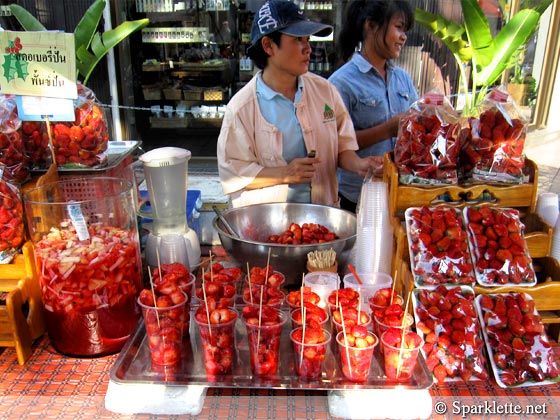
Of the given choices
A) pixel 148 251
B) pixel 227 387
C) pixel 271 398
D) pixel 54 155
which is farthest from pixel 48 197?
pixel 271 398

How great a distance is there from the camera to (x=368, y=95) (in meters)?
2.69

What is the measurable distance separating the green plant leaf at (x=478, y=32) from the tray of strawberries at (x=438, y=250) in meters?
2.67

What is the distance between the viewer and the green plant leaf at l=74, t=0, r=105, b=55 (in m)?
3.43

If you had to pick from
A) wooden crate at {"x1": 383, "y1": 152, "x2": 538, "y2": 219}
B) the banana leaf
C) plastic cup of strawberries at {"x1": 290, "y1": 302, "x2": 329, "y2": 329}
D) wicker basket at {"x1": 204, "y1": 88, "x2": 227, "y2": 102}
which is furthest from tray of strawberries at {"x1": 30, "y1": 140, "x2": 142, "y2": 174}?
wicker basket at {"x1": 204, "y1": 88, "x2": 227, "y2": 102}

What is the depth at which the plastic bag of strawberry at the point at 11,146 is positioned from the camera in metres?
1.56

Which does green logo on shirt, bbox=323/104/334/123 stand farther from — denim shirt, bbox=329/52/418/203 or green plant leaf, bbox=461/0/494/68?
green plant leaf, bbox=461/0/494/68

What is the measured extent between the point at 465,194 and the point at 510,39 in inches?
105

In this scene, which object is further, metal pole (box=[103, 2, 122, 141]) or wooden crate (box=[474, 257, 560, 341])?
metal pole (box=[103, 2, 122, 141])

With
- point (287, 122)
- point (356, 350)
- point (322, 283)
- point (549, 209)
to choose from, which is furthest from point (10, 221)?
point (549, 209)

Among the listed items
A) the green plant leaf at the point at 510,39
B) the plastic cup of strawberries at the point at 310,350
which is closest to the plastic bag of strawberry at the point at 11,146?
the plastic cup of strawberries at the point at 310,350

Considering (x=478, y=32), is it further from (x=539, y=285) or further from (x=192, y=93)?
(x=192, y=93)

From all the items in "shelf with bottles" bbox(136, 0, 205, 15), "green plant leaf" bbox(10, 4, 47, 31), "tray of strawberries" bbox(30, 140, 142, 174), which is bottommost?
"tray of strawberries" bbox(30, 140, 142, 174)

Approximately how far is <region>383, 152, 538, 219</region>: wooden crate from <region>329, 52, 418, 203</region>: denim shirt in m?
1.23

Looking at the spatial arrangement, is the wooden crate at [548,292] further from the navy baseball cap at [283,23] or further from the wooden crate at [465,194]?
the navy baseball cap at [283,23]
